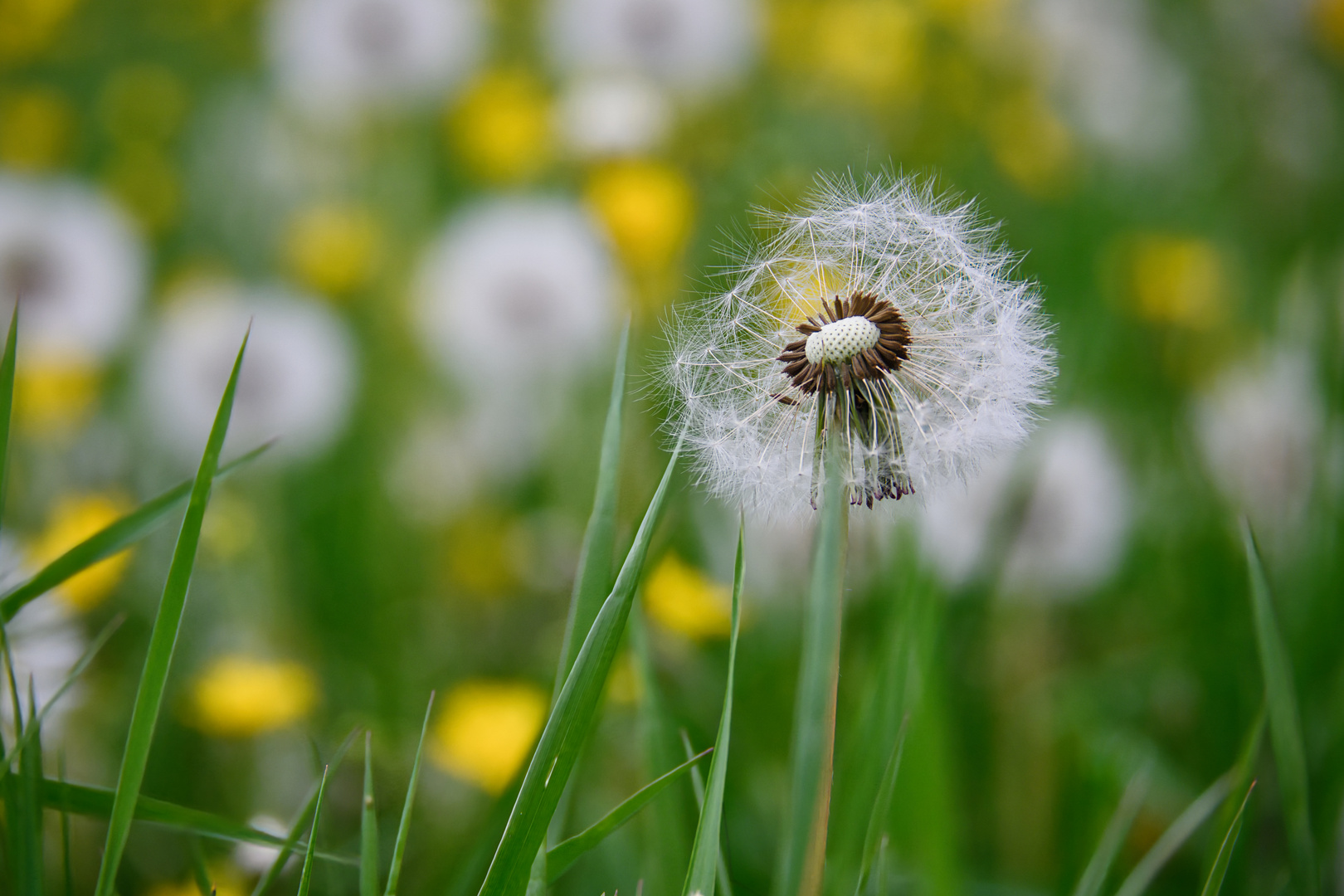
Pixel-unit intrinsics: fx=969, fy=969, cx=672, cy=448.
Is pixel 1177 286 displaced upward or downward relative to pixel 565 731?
upward

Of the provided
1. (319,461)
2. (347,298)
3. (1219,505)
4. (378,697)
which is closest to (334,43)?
(347,298)

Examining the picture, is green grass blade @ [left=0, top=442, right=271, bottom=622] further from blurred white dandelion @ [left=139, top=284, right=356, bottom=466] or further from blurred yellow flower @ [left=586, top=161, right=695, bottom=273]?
blurred white dandelion @ [left=139, top=284, right=356, bottom=466]

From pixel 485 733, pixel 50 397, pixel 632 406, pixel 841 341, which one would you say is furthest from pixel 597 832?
pixel 50 397

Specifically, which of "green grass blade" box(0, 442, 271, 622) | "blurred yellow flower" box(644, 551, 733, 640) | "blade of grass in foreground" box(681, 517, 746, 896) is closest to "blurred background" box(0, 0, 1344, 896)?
"blurred yellow flower" box(644, 551, 733, 640)

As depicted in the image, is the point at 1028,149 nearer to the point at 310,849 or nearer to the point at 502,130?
the point at 502,130

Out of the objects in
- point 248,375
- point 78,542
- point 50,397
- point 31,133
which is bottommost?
point 78,542

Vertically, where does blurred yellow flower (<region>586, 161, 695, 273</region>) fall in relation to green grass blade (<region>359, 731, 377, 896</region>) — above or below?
above

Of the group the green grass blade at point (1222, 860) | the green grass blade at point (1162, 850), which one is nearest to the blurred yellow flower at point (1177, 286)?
the green grass blade at point (1162, 850)
